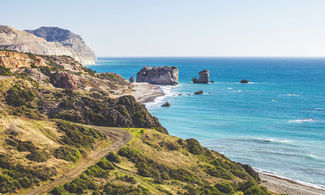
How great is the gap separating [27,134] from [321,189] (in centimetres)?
3719

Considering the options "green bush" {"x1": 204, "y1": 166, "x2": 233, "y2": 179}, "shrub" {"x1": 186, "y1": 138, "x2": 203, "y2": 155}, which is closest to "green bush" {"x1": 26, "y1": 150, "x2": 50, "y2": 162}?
"green bush" {"x1": 204, "y1": 166, "x2": 233, "y2": 179}

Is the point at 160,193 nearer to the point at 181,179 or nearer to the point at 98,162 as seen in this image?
the point at 181,179

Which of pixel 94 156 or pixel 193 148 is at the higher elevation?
pixel 94 156

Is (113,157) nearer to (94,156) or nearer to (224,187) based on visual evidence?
(94,156)

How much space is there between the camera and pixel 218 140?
5703 cm

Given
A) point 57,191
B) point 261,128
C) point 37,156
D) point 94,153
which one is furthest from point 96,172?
point 261,128

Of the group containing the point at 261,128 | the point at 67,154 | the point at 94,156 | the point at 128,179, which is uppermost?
the point at 67,154

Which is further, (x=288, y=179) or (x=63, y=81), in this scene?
(x=63, y=81)

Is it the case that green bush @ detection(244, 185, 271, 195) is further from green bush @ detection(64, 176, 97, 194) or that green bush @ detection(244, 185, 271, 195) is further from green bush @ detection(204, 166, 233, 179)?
green bush @ detection(64, 176, 97, 194)

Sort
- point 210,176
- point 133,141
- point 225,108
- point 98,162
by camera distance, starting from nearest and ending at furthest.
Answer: point 98,162, point 210,176, point 133,141, point 225,108

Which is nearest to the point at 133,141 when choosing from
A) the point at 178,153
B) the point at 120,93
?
the point at 178,153

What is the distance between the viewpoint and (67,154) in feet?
96.6

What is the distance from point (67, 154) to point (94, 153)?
3797 millimetres

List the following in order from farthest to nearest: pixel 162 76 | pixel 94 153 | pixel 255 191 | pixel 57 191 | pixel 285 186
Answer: pixel 162 76 < pixel 285 186 < pixel 94 153 < pixel 255 191 < pixel 57 191
